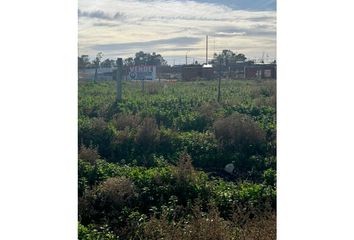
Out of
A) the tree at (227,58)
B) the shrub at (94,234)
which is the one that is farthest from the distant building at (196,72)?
the shrub at (94,234)

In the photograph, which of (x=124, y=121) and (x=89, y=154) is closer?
(x=89, y=154)


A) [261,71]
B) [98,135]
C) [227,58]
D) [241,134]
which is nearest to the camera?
[261,71]

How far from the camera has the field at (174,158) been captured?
120 inches

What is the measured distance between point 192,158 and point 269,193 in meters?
0.78

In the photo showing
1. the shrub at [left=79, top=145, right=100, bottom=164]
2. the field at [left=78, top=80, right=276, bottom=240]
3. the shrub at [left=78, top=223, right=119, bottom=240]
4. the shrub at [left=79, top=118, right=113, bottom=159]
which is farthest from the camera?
the shrub at [left=79, top=118, right=113, bottom=159]

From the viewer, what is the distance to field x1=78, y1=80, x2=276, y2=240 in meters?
3.06

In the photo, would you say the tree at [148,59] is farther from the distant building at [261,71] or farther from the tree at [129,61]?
the distant building at [261,71]

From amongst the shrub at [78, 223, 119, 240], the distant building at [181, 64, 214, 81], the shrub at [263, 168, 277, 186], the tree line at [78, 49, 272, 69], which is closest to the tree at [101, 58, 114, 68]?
the tree line at [78, 49, 272, 69]

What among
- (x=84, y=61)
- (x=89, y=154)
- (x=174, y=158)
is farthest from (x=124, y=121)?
(x=84, y=61)

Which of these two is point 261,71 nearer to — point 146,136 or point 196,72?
point 196,72

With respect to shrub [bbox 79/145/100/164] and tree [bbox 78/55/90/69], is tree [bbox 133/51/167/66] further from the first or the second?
shrub [bbox 79/145/100/164]

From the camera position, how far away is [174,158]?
3893 mm

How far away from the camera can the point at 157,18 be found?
3.11 meters

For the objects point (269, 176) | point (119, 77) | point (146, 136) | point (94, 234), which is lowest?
point (94, 234)
